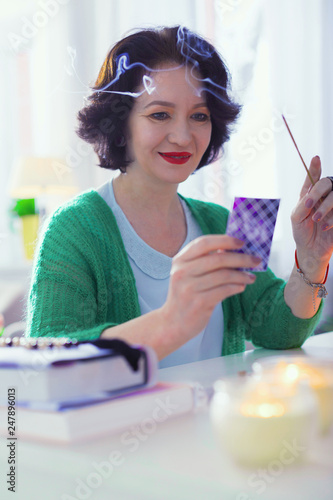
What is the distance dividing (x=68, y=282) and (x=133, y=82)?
1.61 feet

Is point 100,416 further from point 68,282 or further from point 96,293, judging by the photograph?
point 96,293

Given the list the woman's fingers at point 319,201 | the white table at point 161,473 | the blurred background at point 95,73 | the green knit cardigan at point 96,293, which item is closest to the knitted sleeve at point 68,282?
the green knit cardigan at point 96,293

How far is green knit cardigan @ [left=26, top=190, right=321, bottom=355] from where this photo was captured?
1.01m

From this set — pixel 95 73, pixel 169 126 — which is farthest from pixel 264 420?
pixel 95 73

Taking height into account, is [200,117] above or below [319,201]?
above

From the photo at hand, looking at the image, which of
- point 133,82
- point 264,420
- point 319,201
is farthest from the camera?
point 133,82

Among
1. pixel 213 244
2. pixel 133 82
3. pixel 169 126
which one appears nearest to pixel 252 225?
pixel 213 244

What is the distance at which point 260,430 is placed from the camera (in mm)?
495

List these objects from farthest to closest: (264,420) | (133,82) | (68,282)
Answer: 1. (133,82)
2. (68,282)
3. (264,420)

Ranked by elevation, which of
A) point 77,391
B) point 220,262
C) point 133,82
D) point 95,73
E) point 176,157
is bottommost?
point 77,391

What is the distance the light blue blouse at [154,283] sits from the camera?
1249 millimetres

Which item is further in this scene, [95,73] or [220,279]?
[95,73]

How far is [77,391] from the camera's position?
577 millimetres

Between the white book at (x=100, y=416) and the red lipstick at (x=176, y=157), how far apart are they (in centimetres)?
71
